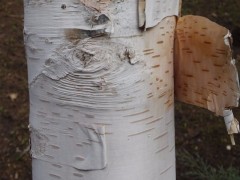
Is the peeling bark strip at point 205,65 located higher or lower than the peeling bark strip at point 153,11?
lower

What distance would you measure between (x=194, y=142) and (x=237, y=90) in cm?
135

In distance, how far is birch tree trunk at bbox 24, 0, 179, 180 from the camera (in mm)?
689

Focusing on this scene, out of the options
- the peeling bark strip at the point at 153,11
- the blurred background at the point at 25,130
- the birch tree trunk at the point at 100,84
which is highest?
the peeling bark strip at the point at 153,11

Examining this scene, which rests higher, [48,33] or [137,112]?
[48,33]

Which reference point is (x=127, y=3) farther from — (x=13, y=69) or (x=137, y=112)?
(x=13, y=69)

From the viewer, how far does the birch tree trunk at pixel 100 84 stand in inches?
27.1

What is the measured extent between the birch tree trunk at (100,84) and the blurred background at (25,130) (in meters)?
0.95

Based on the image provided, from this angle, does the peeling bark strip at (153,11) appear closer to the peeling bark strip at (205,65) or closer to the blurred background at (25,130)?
the peeling bark strip at (205,65)

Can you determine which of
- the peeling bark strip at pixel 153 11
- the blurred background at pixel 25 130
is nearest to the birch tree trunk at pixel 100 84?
the peeling bark strip at pixel 153 11

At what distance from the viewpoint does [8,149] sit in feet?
6.91

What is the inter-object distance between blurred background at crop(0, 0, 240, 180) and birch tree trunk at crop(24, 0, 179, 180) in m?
0.95

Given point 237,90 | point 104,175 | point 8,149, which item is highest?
point 237,90

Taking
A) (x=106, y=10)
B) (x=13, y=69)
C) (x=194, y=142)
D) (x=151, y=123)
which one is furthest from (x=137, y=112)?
(x=13, y=69)

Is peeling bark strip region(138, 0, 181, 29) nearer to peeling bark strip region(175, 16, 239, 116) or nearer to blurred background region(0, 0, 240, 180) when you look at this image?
peeling bark strip region(175, 16, 239, 116)
